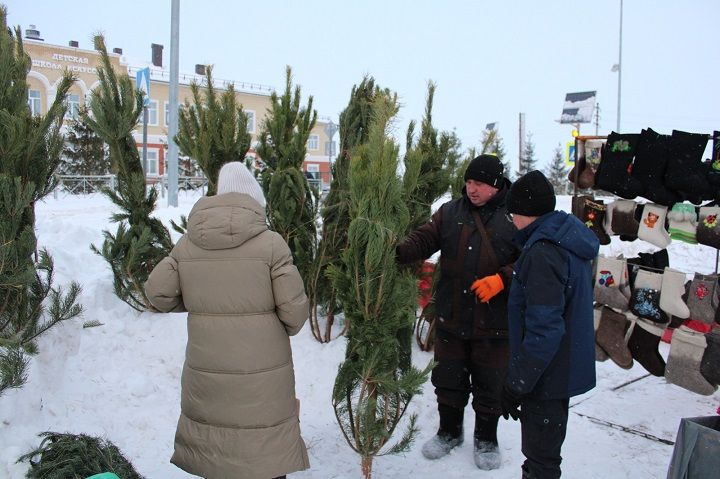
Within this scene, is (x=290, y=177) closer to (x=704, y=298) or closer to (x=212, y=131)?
(x=212, y=131)

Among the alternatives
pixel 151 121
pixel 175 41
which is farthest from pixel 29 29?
pixel 175 41

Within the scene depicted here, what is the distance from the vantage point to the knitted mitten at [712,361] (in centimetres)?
363

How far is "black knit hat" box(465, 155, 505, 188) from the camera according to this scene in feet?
10.8

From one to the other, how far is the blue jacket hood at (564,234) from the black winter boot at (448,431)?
56.8 inches

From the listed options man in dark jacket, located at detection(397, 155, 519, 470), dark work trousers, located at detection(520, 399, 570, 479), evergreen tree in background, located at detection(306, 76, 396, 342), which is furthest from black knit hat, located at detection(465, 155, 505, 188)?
evergreen tree in background, located at detection(306, 76, 396, 342)

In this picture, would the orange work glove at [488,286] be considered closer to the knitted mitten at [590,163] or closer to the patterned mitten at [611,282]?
the patterned mitten at [611,282]

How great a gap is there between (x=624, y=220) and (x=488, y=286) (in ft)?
6.03

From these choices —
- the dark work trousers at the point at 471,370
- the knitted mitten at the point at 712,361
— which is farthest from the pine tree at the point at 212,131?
the knitted mitten at the point at 712,361

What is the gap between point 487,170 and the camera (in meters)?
3.28

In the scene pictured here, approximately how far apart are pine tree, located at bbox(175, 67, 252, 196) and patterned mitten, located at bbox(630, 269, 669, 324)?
11.0 ft

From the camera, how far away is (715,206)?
3920mm

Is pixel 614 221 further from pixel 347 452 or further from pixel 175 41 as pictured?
pixel 175 41

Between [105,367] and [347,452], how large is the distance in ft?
6.15

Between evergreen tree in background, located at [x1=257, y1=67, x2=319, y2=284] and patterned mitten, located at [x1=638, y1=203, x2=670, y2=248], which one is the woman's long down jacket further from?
patterned mitten, located at [x1=638, y1=203, x2=670, y2=248]
